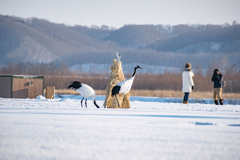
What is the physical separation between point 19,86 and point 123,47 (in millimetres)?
154027

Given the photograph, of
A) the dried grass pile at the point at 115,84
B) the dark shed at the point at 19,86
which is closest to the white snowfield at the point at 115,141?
the dried grass pile at the point at 115,84

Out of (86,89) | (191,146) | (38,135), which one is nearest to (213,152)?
(191,146)

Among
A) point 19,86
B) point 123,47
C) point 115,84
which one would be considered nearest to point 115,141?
point 115,84

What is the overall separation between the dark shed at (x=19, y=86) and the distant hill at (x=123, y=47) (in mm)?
90917

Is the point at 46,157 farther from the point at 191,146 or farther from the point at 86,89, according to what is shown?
the point at 86,89

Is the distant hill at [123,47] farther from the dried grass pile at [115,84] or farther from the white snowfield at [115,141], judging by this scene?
the white snowfield at [115,141]

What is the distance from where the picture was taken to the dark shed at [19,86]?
69.7ft

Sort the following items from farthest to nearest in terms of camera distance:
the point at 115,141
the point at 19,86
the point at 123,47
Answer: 1. the point at 123,47
2. the point at 19,86
3. the point at 115,141

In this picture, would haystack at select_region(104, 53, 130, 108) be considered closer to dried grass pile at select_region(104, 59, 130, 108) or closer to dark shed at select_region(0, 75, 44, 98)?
dried grass pile at select_region(104, 59, 130, 108)

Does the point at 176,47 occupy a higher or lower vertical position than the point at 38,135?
higher

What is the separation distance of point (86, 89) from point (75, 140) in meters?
6.29

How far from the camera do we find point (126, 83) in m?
10.5

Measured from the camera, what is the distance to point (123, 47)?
573 feet

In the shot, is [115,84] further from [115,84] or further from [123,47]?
[123,47]
